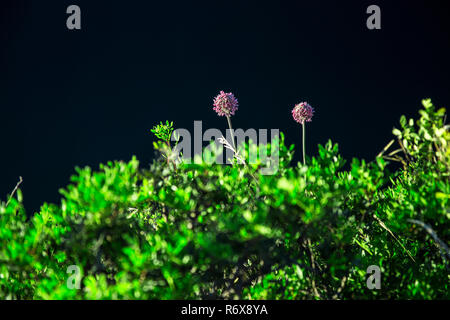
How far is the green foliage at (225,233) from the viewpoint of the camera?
0.65 meters

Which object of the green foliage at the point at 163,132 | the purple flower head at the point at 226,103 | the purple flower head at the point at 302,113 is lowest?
the green foliage at the point at 163,132

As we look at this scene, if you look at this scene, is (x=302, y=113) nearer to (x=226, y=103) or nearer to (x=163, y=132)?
(x=226, y=103)

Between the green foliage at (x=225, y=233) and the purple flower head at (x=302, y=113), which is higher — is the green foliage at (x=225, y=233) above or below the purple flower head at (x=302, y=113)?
below

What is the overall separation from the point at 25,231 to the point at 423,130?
1.05 m

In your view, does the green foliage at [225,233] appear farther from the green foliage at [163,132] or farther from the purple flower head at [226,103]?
the purple flower head at [226,103]

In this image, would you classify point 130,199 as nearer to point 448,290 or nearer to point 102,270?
point 102,270

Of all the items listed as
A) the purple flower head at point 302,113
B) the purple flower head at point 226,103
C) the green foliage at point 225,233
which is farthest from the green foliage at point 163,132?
the purple flower head at point 302,113

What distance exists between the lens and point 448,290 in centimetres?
79

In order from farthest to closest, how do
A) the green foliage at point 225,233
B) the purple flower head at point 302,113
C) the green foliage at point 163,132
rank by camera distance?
the purple flower head at point 302,113
the green foliage at point 163,132
the green foliage at point 225,233

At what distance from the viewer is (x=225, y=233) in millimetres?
703

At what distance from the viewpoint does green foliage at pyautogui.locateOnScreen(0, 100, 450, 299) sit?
65 centimetres

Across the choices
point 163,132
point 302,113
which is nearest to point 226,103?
point 302,113
